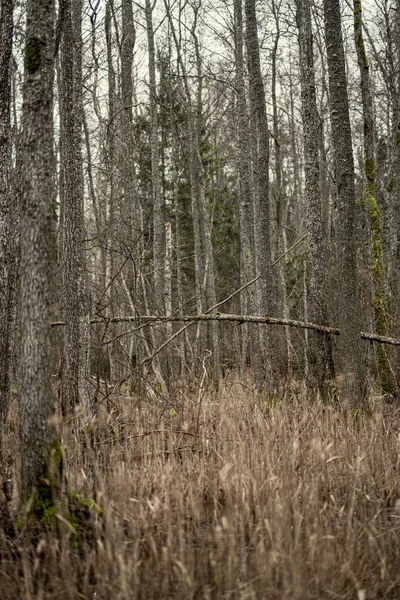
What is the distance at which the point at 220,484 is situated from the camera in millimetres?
3633

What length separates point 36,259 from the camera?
2979mm

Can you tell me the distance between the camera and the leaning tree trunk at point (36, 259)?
115 inches

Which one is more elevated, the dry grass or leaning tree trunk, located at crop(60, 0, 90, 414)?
leaning tree trunk, located at crop(60, 0, 90, 414)

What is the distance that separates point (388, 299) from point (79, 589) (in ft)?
23.0

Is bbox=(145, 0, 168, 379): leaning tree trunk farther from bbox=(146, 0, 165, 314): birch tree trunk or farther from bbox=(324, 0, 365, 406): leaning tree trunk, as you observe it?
bbox=(324, 0, 365, 406): leaning tree trunk

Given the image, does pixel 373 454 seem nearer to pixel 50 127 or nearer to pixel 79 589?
pixel 79 589

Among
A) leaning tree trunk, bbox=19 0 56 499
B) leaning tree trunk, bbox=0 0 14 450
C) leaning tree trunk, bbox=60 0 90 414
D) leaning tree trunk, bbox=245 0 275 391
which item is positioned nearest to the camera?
leaning tree trunk, bbox=19 0 56 499

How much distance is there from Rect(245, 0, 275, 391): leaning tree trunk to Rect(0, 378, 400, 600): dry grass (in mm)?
4200

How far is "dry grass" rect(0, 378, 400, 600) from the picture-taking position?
2.41 metres

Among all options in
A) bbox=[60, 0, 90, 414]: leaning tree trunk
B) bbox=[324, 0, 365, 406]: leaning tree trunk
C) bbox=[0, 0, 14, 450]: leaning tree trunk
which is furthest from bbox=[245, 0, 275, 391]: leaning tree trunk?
bbox=[0, 0, 14, 450]: leaning tree trunk

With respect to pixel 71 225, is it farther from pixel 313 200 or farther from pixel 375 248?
pixel 375 248

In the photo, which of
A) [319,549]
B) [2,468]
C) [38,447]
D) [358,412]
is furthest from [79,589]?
[358,412]

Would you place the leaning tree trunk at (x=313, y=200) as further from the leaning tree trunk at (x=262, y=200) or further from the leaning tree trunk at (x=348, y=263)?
the leaning tree trunk at (x=262, y=200)

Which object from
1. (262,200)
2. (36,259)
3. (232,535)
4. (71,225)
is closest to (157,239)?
(262,200)
